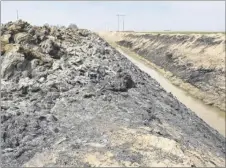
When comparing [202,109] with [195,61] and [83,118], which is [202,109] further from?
[83,118]

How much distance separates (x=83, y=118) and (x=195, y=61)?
3415cm

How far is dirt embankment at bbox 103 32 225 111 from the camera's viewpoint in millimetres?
37281

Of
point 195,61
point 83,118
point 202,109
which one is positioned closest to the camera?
point 83,118

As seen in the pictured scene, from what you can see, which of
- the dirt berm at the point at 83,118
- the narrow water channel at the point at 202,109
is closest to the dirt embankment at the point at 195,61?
the narrow water channel at the point at 202,109

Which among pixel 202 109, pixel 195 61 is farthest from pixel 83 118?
pixel 195 61

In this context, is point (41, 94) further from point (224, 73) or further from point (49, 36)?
point (224, 73)

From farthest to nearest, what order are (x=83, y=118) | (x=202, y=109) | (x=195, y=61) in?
1. (x=195, y=61)
2. (x=202, y=109)
3. (x=83, y=118)

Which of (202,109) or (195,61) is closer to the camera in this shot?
(202,109)

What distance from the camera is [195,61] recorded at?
1880 inches

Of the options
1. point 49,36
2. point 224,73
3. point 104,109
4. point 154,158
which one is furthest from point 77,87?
point 224,73

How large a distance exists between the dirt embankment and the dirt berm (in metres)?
13.8

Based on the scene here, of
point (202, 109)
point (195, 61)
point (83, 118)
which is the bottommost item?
point (202, 109)

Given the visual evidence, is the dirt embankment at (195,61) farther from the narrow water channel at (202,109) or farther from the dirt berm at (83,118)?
the dirt berm at (83,118)

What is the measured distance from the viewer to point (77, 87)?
18.6 m
